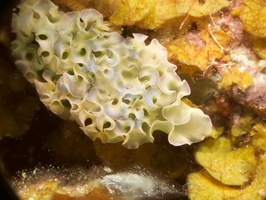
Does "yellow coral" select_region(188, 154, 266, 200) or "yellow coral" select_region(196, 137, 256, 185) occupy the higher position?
"yellow coral" select_region(196, 137, 256, 185)

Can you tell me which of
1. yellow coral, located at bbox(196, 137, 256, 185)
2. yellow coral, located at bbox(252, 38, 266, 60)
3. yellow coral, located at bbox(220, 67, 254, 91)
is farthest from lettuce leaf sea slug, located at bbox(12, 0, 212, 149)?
yellow coral, located at bbox(252, 38, 266, 60)

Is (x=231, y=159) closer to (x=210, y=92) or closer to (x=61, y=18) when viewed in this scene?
(x=210, y=92)

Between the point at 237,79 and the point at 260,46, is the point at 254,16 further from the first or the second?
the point at 237,79

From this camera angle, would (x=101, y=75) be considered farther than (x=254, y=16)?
No

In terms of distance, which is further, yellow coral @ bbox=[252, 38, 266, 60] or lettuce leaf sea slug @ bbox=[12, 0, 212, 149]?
yellow coral @ bbox=[252, 38, 266, 60]

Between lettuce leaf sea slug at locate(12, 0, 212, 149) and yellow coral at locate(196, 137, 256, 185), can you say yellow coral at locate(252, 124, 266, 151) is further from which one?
lettuce leaf sea slug at locate(12, 0, 212, 149)

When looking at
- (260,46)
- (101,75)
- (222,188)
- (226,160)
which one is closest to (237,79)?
(260,46)
